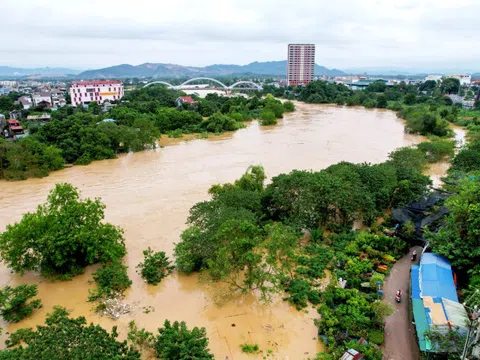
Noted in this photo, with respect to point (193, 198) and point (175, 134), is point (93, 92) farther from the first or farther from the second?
point (193, 198)

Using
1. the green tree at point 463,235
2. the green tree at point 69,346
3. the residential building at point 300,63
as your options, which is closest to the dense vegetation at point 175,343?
the green tree at point 69,346

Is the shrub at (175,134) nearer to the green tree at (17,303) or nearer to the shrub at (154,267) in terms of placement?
the shrub at (154,267)

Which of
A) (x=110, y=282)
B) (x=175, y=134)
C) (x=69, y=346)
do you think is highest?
(x=175, y=134)

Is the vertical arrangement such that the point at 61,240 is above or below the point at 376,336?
above

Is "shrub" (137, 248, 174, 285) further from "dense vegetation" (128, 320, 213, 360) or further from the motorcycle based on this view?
the motorcycle

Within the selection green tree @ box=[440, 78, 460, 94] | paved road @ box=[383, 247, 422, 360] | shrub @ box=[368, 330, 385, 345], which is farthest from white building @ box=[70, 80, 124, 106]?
green tree @ box=[440, 78, 460, 94]

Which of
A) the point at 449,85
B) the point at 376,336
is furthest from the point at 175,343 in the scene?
the point at 449,85

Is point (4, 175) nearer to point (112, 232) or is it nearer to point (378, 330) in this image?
point (112, 232)
